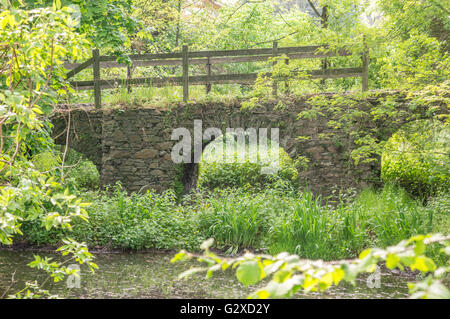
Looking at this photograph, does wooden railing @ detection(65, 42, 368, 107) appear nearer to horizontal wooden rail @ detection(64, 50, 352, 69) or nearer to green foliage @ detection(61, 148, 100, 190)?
horizontal wooden rail @ detection(64, 50, 352, 69)

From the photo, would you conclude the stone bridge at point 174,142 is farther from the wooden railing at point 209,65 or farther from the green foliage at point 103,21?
the green foliage at point 103,21

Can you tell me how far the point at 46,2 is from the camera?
20.2 ft

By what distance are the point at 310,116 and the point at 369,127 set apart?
4.29ft

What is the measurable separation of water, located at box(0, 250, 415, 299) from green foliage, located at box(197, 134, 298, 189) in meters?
5.51

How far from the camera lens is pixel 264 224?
7129mm

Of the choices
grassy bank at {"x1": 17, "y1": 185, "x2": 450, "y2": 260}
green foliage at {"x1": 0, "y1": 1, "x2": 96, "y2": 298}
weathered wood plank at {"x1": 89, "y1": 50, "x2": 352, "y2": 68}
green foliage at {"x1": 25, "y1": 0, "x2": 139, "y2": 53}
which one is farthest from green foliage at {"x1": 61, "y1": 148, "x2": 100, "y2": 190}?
green foliage at {"x1": 0, "y1": 1, "x2": 96, "y2": 298}

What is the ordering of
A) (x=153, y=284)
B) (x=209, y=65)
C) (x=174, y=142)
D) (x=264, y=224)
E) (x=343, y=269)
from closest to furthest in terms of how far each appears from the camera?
(x=343, y=269) < (x=153, y=284) < (x=264, y=224) < (x=174, y=142) < (x=209, y=65)

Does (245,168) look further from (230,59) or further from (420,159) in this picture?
(420,159)

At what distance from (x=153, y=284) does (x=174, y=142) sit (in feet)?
13.8

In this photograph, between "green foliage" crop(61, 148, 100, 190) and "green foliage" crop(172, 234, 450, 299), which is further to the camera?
"green foliage" crop(61, 148, 100, 190)

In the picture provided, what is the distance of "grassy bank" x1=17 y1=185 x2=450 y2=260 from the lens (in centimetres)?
635

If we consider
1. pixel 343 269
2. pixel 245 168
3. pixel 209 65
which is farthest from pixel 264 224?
pixel 343 269
